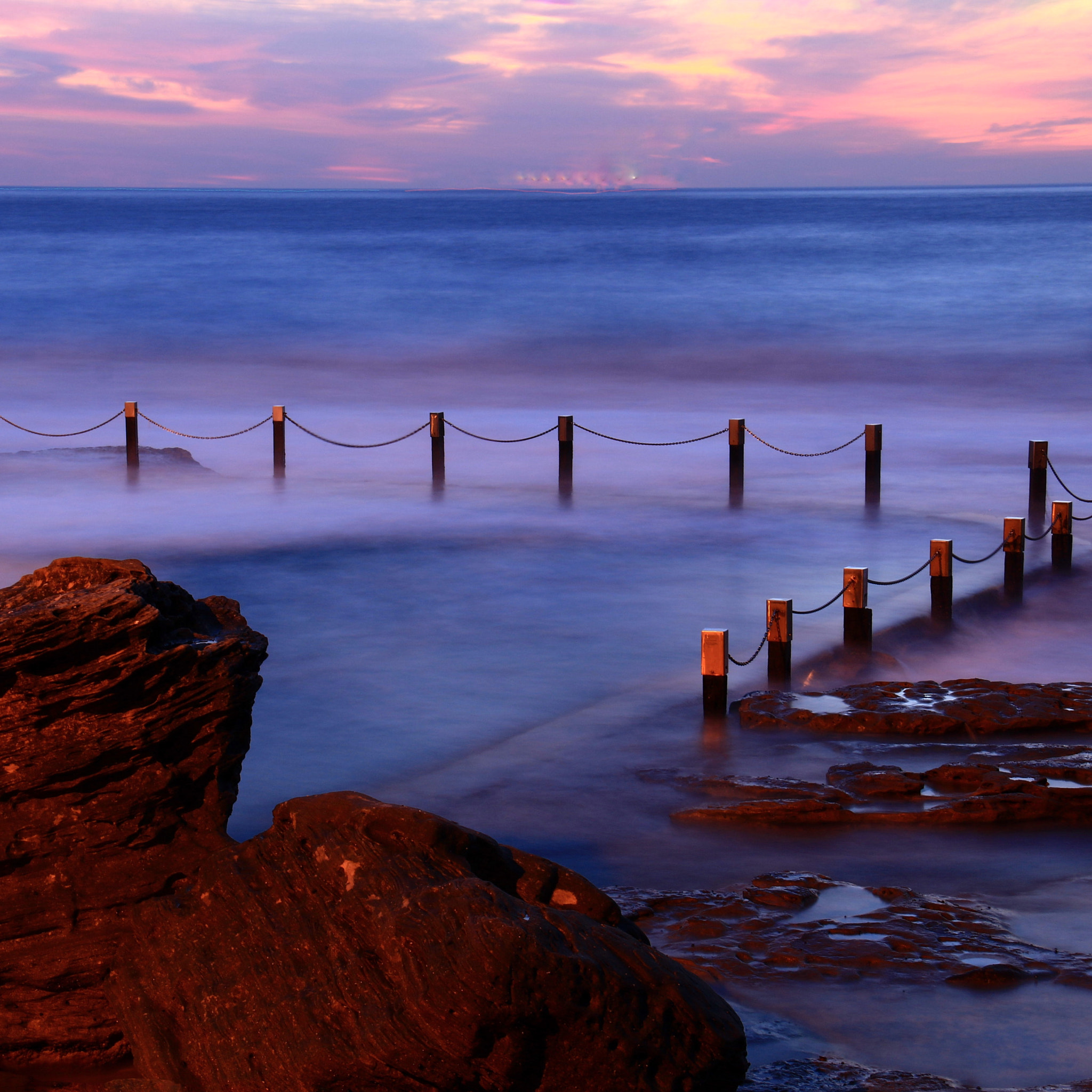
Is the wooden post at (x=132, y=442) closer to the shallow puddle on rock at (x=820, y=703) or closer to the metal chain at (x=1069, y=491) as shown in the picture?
the metal chain at (x=1069, y=491)

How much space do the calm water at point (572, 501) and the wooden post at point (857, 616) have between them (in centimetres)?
33

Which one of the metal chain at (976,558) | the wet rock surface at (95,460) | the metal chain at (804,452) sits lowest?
the metal chain at (976,558)

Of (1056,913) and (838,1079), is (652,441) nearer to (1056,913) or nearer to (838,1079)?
(1056,913)

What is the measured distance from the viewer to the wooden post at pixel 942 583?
32.8 ft

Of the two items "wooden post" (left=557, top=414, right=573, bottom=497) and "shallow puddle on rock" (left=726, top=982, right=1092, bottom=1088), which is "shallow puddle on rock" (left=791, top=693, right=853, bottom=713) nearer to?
"shallow puddle on rock" (left=726, top=982, right=1092, bottom=1088)

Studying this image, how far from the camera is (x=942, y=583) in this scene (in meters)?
10.0

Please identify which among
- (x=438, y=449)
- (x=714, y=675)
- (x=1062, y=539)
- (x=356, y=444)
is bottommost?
(x=714, y=675)

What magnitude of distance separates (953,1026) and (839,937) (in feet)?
2.22

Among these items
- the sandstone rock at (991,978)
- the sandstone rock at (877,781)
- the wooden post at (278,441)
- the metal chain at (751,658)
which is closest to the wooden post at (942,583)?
the metal chain at (751,658)

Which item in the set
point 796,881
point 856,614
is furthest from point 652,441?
point 796,881

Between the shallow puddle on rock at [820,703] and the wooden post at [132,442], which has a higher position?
the wooden post at [132,442]

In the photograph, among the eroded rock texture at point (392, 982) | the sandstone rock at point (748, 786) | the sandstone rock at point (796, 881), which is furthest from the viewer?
the sandstone rock at point (748, 786)

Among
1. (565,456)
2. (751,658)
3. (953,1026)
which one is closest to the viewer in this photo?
(953,1026)

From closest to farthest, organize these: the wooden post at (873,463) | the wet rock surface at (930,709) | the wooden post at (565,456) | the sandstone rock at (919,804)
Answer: the sandstone rock at (919,804)
the wet rock surface at (930,709)
the wooden post at (873,463)
the wooden post at (565,456)
